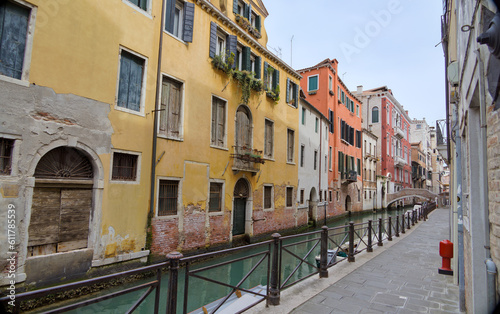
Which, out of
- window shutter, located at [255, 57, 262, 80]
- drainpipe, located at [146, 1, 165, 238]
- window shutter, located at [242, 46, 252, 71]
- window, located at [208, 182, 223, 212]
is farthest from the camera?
→ window shutter, located at [255, 57, 262, 80]

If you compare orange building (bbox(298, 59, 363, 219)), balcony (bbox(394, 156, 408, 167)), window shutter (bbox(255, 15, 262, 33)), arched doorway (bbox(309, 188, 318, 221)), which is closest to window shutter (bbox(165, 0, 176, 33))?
window shutter (bbox(255, 15, 262, 33))

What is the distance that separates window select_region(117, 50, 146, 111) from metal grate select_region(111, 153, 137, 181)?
1.39m

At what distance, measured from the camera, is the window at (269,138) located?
14.6 metres

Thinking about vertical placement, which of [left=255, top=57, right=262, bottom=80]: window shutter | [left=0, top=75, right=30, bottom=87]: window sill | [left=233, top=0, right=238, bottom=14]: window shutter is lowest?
[left=0, top=75, right=30, bottom=87]: window sill

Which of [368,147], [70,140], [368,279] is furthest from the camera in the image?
[368,147]

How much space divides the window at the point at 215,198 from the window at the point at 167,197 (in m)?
1.71

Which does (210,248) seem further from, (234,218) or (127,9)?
(127,9)

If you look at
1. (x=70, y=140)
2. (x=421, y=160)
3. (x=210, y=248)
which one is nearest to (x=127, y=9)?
(x=70, y=140)

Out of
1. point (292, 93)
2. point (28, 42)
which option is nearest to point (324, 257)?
point (28, 42)

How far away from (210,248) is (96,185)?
4853 millimetres

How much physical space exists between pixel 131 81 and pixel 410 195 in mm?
34309

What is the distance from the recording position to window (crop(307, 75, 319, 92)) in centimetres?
2316

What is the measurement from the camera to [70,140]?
6590 mm

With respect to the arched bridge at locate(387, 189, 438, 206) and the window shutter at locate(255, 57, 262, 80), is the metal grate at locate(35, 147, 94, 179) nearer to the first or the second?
the window shutter at locate(255, 57, 262, 80)
